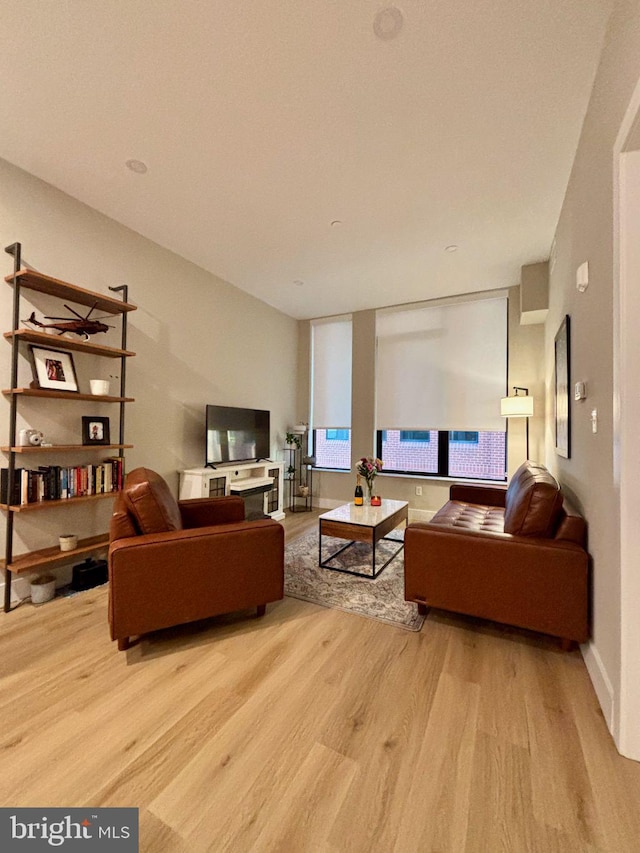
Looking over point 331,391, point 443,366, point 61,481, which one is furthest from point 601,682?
point 331,391

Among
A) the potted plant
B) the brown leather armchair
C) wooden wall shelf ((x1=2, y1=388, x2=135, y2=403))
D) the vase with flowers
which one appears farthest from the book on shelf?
the potted plant

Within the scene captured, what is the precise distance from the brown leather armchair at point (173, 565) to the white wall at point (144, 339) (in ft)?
3.39

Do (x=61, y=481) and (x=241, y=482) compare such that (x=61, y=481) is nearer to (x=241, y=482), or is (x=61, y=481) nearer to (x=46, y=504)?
(x=46, y=504)

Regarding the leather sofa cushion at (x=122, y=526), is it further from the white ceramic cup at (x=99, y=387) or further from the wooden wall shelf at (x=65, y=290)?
the wooden wall shelf at (x=65, y=290)

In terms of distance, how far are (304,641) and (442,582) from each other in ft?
2.82

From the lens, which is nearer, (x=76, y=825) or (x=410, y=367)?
(x=76, y=825)

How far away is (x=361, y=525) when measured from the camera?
2.71m

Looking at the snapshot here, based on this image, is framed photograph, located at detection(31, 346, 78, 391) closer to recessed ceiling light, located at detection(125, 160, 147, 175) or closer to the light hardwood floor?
recessed ceiling light, located at detection(125, 160, 147, 175)

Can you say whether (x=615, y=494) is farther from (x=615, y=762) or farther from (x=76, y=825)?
(x=76, y=825)

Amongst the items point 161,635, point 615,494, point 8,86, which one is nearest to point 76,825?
point 161,635

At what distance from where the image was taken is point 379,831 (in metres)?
1.04

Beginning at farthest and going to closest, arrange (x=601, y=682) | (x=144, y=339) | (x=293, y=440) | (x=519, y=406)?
(x=293, y=440) < (x=519, y=406) < (x=144, y=339) < (x=601, y=682)

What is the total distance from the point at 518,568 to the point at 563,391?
1345 millimetres

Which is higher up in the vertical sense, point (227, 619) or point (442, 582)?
point (442, 582)
